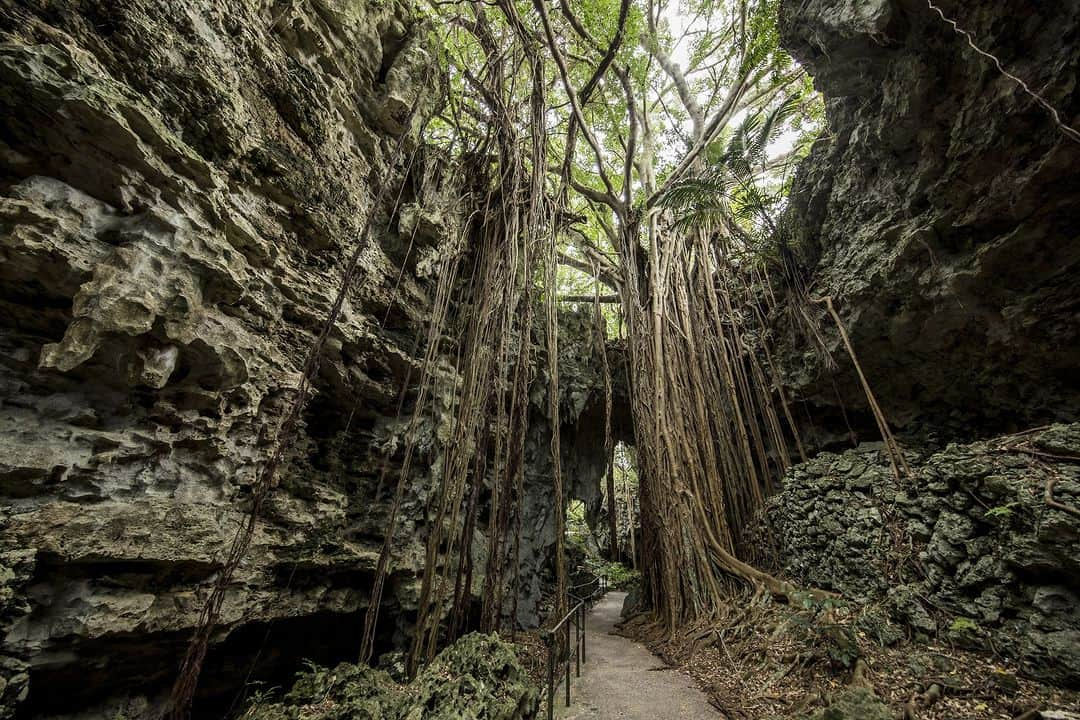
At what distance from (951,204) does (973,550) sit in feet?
6.80

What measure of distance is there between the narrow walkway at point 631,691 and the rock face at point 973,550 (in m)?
1.08

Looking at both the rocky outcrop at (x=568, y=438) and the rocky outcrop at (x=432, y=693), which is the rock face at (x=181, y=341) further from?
the rocky outcrop at (x=568, y=438)

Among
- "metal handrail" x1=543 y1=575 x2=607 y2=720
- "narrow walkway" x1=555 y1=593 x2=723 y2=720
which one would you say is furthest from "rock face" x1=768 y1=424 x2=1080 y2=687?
"metal handrail" x1=543 y1=575 x2=607 y2=720

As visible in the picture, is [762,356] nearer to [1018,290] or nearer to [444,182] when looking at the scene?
[1018,290]

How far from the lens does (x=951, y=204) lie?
7.87ft

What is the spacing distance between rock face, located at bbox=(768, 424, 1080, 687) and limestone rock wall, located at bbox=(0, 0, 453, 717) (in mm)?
2937

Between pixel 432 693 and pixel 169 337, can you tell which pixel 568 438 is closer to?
pixel 432 693

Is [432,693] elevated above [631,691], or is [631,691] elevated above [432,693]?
[432,693]

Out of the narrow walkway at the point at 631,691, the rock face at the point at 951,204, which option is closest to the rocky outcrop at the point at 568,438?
the narrow walkway at the point at 631,691

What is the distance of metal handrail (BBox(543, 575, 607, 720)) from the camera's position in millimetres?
1630

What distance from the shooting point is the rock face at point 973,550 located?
60.1 inches

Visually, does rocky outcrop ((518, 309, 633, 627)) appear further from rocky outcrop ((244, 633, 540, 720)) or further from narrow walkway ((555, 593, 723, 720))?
rocky outcrop ((244, 633, 540, 720))

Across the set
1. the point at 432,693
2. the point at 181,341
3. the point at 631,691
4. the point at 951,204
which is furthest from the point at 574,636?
the point at 951,204

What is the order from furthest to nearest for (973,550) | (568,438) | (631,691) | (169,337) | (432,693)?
(568,438) → (631,691) → (973,550) → (169,337) → (432,693)
